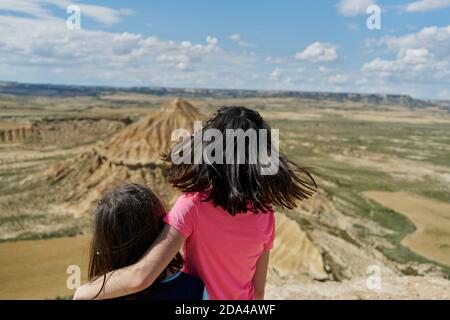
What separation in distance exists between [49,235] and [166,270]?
25.5 metres

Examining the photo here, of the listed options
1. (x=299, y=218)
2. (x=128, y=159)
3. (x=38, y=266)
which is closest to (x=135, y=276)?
(x=38, y=266)

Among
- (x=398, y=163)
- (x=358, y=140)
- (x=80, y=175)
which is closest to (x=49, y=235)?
(x=80, y=175)

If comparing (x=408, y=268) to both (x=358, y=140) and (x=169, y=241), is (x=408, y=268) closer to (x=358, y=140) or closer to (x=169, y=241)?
(x=169, y=241)

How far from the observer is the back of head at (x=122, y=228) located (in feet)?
7.86

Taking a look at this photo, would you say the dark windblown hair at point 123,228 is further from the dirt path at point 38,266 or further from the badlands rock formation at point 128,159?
the badlands rock formation at point 128,159

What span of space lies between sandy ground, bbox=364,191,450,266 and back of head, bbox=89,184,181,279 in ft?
77.2

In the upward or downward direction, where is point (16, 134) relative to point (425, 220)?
upward

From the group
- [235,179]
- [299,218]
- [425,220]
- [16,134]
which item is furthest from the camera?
[16,134]

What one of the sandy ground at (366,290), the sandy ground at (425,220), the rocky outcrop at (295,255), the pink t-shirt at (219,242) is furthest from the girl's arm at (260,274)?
the sandy ground at (425,220)

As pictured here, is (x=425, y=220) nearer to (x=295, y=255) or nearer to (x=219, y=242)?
(x=295, y=255)

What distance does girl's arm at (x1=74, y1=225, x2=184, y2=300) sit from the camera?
2324 millimetres

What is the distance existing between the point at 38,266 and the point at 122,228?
20.4 meters

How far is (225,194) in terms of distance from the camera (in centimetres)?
261
